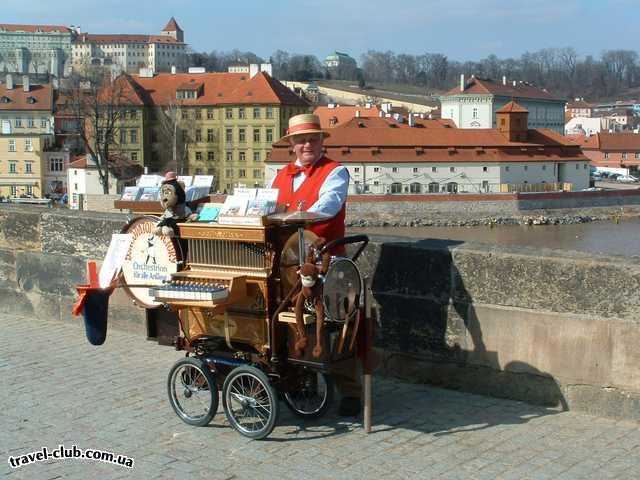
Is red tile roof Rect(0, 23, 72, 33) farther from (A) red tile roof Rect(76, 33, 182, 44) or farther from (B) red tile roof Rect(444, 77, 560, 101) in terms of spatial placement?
(B) red tile roof Rect(444, 77, 560, 101)

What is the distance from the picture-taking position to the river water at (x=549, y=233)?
58.0m

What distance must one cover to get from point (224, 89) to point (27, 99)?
56.3 feet

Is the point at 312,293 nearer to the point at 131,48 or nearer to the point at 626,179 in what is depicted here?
the point at 626,179

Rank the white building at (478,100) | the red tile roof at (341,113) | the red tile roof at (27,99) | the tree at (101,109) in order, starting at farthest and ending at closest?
the white building at (478,100)
the red tile roof at (341,113)
the red tile roof at (27,99)
the tree at (101,109)

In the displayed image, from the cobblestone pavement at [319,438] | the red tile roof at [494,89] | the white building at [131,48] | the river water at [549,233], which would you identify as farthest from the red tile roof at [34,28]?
the cobblestone pavement at [319,438]

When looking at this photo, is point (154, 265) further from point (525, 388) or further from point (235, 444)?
point (525, 388)

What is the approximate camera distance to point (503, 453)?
14.5 ft

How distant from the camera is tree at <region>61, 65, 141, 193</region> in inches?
2709

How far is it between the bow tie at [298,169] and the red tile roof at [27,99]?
78095 mm

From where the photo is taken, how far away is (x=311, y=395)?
5020 millimetres

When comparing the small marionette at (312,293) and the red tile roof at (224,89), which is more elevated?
the red tile roof at (224,89)

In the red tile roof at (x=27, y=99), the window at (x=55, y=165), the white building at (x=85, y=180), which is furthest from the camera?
the red tile roof at (x=27, y=99)

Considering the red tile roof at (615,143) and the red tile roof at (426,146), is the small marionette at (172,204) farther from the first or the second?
the red tile roof at (615,143)

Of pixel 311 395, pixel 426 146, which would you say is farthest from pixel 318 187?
pixel 426 146
